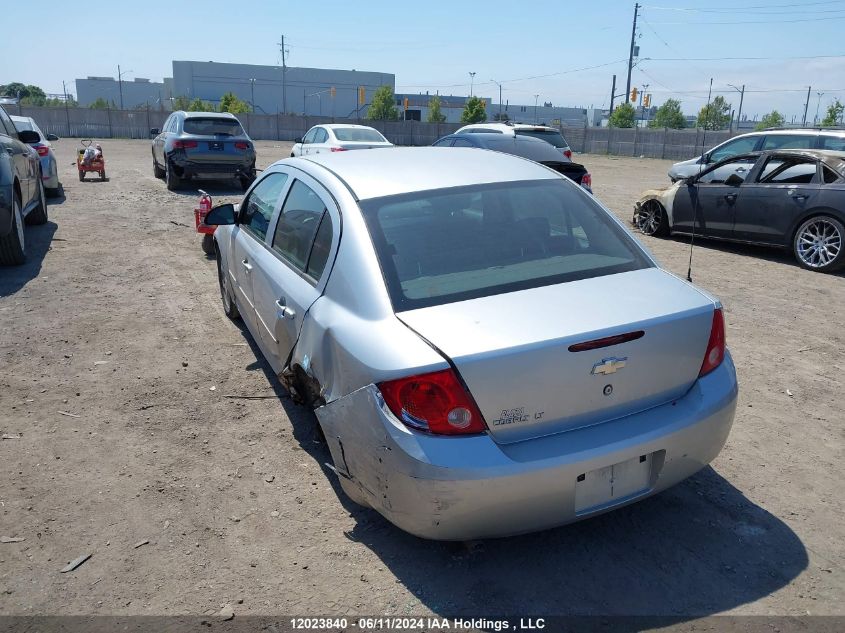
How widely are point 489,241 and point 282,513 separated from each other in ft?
5.65

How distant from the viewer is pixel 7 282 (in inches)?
298

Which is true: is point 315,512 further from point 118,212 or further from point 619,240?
point 118,212

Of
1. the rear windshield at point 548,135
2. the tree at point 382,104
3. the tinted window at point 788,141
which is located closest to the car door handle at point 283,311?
the tinted window at point 788,141

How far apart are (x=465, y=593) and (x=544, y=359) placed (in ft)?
3.43

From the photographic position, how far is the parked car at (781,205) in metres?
8.79

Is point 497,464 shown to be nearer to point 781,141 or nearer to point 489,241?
point 489,241

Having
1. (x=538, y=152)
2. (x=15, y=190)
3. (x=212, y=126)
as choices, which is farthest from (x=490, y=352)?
(x=212, y=126)

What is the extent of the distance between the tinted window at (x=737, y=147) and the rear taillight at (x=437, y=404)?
13374 mm

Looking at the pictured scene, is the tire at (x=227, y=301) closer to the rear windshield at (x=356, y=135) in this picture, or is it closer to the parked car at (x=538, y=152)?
the parked car at (x=538, y=152)

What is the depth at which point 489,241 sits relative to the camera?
346 cm

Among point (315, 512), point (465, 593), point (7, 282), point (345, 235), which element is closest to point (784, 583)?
point (465, 593)

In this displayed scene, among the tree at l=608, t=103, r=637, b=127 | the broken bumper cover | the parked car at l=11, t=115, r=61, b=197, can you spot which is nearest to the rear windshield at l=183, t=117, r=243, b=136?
the parked car at l=11, t=115, r=61, b=197

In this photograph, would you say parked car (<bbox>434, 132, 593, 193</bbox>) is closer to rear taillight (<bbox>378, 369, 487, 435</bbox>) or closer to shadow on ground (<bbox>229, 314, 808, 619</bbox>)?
shadow on ground (<bbox>229, 314, 808, 619</bbox>)

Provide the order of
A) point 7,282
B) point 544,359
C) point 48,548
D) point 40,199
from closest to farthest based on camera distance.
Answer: point 544,359
point 48,548
point 7,282
point 40,199
